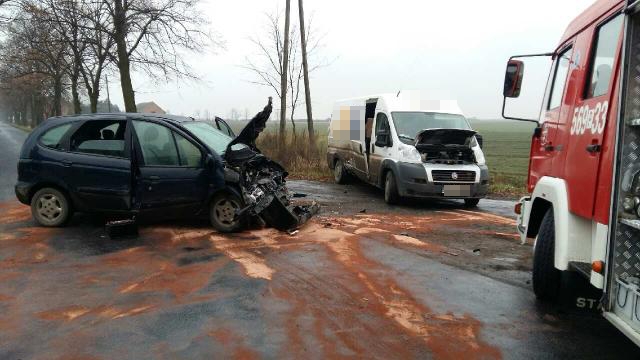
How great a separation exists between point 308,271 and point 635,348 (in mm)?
3110

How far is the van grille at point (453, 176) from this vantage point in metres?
9.90

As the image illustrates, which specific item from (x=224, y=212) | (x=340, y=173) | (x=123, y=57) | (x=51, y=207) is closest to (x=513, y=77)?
(x=224, y=212)

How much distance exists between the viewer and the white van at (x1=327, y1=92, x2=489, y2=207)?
32.7 ft

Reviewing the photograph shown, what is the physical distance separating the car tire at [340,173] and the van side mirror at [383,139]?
3.00 metres

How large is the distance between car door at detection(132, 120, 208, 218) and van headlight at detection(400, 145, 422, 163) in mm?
4348

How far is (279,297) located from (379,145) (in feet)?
22.1

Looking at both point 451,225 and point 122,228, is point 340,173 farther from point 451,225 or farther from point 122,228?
point 122,228

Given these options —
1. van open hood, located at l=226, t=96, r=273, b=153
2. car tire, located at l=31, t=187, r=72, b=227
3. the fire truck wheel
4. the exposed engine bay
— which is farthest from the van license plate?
car tire, located at l=31, t=187, r=72, b=227

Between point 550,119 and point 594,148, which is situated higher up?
point 550,119

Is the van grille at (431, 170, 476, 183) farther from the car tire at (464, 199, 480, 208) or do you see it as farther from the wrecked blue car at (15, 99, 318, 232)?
the wrecked blue car at (15, 99, 318, 232)

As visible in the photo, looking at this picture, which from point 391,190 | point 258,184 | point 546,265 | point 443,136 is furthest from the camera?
point 391,190

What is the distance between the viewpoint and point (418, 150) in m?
10.2

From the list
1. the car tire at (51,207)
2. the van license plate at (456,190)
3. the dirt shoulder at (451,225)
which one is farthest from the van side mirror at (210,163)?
the van license plate at (456,190)

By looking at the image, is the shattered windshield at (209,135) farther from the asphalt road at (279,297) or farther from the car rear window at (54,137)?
the car rear window at (54,137)
